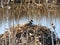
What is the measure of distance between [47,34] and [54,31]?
9cm

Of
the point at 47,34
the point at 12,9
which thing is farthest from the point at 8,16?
the point at 47,34

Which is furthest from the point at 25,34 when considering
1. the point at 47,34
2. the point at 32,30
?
the point at 47,34

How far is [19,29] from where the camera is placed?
92.3 inches

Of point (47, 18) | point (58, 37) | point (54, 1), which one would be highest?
point (54, 1)

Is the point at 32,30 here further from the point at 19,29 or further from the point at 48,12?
the point at 48,12

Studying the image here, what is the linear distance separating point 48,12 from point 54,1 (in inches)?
5.7

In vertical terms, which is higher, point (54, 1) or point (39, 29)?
point (54, 1)

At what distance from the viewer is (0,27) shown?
2443 millimetres

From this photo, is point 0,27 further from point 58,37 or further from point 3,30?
point 58,37

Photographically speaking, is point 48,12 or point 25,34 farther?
point 48,12

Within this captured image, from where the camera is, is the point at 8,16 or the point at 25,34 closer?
the point at 25,34

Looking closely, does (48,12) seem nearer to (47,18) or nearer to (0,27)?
(47,18)

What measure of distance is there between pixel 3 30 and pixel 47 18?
53 cm

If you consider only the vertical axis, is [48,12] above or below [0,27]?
above
